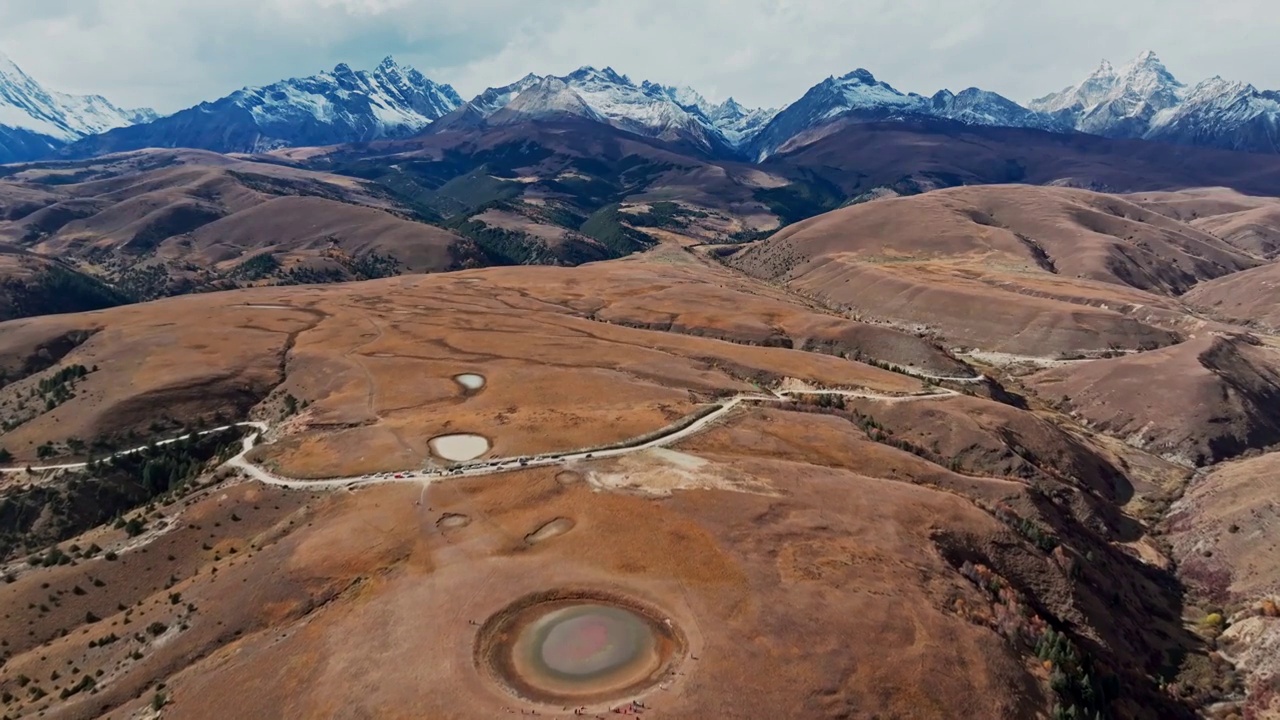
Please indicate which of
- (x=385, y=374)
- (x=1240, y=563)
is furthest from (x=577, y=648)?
(x=385, y=374)

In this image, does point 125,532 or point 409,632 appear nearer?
point 409,632

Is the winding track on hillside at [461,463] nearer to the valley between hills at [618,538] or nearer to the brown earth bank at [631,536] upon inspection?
the valley between hills at [618,538]

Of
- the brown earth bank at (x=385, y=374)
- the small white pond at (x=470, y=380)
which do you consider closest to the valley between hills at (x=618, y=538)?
the brown earth bank at (x=385, y=374)

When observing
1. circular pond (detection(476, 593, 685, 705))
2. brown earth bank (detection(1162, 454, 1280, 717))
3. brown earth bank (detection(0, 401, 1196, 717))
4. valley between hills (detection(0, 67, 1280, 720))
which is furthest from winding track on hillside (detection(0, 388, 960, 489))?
brown earth bank (detection(1162, 454, 1280, 717))

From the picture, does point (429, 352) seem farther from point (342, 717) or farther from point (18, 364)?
point (342, 717)

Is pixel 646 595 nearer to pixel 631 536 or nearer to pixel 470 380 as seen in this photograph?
pixel 631 536

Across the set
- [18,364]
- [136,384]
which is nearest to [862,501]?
[136,384]
